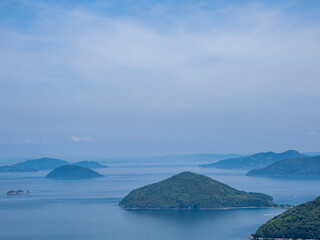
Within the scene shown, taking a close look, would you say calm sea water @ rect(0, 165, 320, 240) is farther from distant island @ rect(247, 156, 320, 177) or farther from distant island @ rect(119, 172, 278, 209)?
distant island @ rect(247, 156, 320, 177)

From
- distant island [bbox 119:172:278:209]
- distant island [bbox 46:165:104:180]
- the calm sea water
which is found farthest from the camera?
distant island [bbox 46:165:104:180]

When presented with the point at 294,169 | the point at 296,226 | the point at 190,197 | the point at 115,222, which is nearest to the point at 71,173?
the point at 294,169

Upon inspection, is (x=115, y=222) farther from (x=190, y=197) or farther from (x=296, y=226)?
(x=296, y=226)

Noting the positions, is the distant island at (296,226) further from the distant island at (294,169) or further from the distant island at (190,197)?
the distant island at (294,169)

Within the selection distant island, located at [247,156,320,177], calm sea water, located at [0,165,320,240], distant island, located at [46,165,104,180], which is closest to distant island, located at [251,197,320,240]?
calm sea water, located at [0,165,320,240]

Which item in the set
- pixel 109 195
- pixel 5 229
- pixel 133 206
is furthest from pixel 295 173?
pixel 5 229

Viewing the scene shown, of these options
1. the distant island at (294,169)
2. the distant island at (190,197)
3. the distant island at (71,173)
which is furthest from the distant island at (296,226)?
the distant island at (71,173)
